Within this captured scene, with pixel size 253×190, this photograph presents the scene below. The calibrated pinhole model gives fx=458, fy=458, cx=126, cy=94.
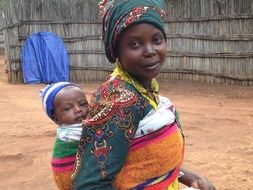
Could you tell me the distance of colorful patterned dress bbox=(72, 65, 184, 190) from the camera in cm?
138

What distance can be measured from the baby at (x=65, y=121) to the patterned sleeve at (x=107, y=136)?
0.14 meters

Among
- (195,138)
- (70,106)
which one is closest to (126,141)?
(70,106)

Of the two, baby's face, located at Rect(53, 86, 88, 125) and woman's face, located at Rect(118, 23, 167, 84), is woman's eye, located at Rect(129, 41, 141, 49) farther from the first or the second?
baby's face, located at Rect(53, 86, 88, 125)

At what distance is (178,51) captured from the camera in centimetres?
1273

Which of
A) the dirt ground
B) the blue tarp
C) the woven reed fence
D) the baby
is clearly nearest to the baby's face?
the baby

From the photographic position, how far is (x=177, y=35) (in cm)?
1265

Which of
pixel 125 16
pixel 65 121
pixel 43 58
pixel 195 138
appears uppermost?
pixel 125 16

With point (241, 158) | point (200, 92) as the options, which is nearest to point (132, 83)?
point (241, 158)

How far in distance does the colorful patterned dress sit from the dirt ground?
303cm

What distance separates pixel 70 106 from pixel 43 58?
1270 cm

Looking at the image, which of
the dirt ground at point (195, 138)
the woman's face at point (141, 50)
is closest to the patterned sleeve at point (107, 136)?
the woman's face at point (141, 50)

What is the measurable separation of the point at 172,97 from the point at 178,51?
267cm

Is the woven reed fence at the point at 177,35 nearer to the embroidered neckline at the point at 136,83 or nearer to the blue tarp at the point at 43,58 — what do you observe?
the blue tarp at the point at 43,58

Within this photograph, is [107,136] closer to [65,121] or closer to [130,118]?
[130,118]
